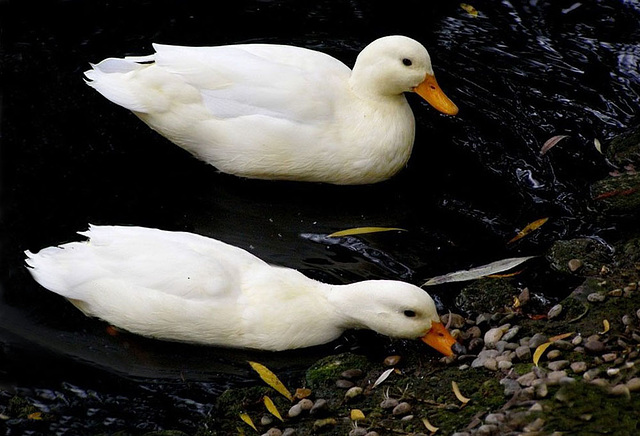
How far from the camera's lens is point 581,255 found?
6.46m

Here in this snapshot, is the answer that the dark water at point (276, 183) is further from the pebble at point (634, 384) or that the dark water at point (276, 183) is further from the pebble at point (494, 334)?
the pebble at point (634, 384)

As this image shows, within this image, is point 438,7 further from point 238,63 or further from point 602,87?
point 238,63

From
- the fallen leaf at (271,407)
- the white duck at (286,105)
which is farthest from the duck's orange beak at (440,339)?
the white duck at (286,105)

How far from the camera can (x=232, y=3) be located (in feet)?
30.0

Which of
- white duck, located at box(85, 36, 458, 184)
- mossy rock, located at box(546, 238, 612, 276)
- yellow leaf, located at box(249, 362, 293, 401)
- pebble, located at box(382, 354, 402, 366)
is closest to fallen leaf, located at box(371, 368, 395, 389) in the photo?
pebble, located at box(382, 354, 402, 366)

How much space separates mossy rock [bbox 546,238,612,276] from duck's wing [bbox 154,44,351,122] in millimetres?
1796

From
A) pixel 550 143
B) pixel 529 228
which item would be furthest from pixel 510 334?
pixel 550 143

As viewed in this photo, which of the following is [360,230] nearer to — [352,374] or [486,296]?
[486,296]

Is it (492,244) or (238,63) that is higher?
(238,63)

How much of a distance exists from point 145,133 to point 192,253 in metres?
2.11

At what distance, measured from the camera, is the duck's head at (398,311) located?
18.7ft

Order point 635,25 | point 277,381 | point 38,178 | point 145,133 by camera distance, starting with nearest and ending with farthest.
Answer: point 277,381, point 38,178, point 145,133, point 635,25

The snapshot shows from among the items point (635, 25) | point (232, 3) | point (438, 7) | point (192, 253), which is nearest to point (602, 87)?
point (635, 25)

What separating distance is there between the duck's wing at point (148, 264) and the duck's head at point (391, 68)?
181cm
